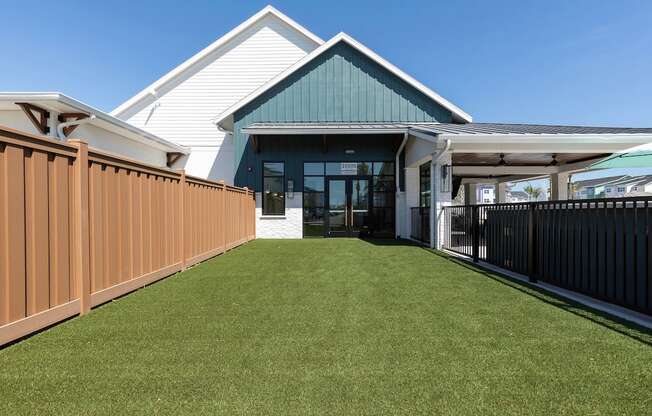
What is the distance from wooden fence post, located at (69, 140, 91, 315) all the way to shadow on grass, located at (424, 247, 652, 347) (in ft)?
17.8

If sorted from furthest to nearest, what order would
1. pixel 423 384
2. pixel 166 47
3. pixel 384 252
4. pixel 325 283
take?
pixel 166 47 < pixel 384 252 < pixel 325 283 < pixel 423 384

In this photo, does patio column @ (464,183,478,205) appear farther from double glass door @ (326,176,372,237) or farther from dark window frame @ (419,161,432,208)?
double glass door @ (326,176,372,237)

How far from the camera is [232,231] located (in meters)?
9.84

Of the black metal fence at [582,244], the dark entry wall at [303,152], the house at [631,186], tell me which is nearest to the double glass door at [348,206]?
the dark entry wall at [303,152]

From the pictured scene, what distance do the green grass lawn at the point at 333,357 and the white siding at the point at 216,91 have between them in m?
11.3

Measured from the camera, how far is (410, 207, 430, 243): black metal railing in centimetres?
1054

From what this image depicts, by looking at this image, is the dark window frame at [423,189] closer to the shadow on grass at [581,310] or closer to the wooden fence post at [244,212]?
the shadow on grass at [581,310]

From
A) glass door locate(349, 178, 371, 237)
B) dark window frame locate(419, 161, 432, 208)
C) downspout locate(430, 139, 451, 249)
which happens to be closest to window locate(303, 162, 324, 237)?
glass door locate(349, 178, 371, 237)

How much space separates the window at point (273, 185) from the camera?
13156 millimetres

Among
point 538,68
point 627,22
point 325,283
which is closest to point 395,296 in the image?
point 325,283

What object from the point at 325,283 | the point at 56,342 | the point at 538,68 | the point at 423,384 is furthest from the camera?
the point at 538,68

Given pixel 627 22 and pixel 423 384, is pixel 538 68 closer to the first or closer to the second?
pixel 627 22

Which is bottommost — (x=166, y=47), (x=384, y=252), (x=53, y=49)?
(x=384, y=252)

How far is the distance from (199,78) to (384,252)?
1244 cm
